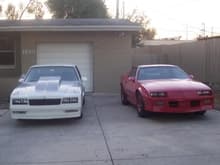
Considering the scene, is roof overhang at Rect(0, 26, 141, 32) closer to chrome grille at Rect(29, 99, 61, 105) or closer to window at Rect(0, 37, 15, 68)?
window at Rect(0, 37, 15, 68)

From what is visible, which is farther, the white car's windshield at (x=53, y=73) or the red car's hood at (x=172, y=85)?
the white car's windshield at (x=53, y=73)

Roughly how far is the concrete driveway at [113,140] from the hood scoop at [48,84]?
921 millimetres

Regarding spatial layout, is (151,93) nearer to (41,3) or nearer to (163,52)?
(163,52)

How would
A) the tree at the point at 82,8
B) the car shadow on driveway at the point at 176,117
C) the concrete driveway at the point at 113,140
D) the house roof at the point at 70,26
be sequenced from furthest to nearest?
the tree at the point at 82,8, the house roof at the point at 70,26, the car shadow on driveway at the point at 176,117, the concrete driveway at the point at 113,140

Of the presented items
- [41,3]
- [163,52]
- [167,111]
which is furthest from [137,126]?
[41,3]

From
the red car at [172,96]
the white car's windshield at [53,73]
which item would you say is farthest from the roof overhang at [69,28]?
the red car at [172,96]

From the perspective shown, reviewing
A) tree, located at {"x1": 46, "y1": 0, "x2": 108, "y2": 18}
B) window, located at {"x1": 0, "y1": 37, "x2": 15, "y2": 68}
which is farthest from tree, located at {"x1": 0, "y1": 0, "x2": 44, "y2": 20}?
window, located at {"x1": 0, "y1": 37, "x2": 15, "y2": 68}

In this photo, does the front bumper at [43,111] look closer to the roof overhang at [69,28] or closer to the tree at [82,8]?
the roof overhang at [69,28]

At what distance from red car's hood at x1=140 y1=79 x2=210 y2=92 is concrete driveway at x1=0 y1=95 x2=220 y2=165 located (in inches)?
32.5

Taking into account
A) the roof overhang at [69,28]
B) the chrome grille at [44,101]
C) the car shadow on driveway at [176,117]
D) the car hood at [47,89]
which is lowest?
the car shadow on driveway at [176,117]

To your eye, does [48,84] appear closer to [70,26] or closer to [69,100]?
[69,100]

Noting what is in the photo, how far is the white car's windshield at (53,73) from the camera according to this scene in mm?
12899

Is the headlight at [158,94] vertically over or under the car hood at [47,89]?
under

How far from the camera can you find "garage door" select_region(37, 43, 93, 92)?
1856 cm
